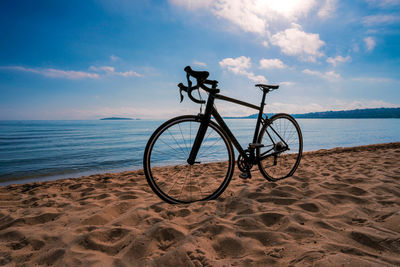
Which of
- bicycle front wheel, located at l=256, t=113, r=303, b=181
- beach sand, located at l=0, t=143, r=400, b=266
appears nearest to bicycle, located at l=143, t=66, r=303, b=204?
bicycle front wheel, located at l=256, t=113, r=303, b=181

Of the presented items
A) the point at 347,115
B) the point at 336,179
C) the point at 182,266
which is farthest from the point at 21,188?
the point at 347,115

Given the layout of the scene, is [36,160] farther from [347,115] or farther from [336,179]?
[347,115]

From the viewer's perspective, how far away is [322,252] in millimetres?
1553

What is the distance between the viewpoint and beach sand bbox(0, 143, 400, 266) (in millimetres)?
1604

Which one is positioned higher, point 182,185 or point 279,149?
point 279,149

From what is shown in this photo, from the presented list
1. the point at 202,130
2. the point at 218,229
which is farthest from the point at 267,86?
the point at 218,229

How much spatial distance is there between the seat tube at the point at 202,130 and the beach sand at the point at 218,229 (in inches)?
27.1

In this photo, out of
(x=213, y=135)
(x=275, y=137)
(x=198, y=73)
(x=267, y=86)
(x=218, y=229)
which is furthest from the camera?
(x=275, y=137)

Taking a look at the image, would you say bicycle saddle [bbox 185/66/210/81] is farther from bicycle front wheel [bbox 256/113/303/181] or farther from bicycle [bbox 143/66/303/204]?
bicycle front wheel [bbox 256/113/303/181]

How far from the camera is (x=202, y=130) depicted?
288cm

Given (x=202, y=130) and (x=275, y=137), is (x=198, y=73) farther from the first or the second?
(x=275, y=137)

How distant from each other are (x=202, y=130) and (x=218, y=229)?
1.34 metres

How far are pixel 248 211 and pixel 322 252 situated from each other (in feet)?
3.48

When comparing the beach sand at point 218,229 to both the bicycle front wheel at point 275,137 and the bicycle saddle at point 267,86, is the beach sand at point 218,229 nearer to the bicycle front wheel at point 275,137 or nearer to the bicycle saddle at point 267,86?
the bicycle front wheel at point 275,137
